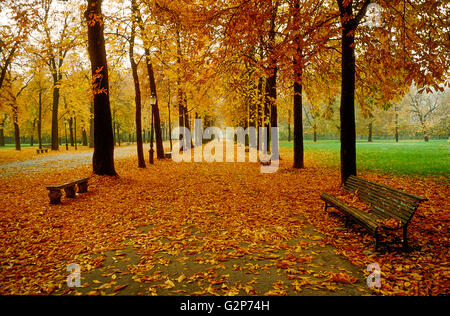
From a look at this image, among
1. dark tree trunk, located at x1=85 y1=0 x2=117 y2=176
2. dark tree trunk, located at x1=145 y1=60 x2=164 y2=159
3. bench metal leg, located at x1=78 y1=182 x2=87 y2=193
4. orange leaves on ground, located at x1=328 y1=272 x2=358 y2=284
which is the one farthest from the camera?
dark tree trunk, located at x1=145 y1=60 x2=164 y2=159

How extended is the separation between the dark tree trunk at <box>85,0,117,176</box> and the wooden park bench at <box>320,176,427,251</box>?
946 centimetres

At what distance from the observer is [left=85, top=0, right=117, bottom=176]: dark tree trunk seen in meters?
10.2

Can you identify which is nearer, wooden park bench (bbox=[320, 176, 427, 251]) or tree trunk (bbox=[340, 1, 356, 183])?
wooden park bench (bbox=[320, 176, 427, 251])

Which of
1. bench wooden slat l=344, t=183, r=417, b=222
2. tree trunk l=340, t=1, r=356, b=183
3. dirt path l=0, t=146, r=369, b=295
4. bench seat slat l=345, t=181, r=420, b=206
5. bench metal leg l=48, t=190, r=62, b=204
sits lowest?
dirt path l=0, t=146, r=369, b=295

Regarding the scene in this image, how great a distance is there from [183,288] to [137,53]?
1429 cm

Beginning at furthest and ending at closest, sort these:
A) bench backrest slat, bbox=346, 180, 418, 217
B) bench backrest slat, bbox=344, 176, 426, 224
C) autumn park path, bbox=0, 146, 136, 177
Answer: autumn park path, bbox=0, 146, 136, 177 < bench backrest slat, bbox=346, 180, 418, 217 < bench backrest slat, bbox=344, 176, 426, 224

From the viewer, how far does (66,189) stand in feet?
26.0

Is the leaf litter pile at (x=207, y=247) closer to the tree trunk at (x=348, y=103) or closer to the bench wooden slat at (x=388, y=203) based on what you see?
the bench wooden slat at (x=388, y=203)

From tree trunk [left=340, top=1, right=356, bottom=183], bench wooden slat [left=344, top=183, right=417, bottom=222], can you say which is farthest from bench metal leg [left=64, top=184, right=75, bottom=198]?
tree trunk [left=340, top=1, right=356, bottom=183]

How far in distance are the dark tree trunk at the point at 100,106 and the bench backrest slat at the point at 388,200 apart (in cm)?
996

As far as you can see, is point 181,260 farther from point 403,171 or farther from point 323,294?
point 403,171

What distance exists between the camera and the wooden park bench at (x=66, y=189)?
736cm

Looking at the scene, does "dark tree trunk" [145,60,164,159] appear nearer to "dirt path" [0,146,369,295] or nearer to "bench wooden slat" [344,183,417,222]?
"dirt path" [0,146,369,295]

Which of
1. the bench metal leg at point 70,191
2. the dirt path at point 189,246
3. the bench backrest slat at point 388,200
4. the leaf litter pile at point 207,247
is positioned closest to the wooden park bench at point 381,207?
the bench backrest slat at point 388,200
